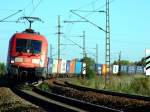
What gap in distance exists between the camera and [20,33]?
103ft

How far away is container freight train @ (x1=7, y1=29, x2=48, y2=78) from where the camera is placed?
30625mm

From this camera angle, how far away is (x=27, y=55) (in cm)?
3078

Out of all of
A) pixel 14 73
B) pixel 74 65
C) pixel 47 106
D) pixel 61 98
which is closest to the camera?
pixel 47 106

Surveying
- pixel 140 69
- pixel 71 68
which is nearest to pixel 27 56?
pixel 71 68

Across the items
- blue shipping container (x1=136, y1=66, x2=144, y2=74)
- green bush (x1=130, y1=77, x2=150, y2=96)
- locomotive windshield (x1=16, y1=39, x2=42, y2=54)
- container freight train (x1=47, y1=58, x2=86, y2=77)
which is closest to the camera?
locomotive windshield (x1=16, y1=39, x2=42, y2=54)

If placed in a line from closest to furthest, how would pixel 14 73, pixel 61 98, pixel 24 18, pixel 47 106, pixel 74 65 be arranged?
pixel 47 106 → pixel 61 98 → pixel 14 73 → pixel 24 18 → pixel 74 65

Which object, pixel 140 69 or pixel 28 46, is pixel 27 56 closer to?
pixel 28 46

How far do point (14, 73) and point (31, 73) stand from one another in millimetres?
1255

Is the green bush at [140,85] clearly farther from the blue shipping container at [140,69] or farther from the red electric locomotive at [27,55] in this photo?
the blue shipping container at [140,69]

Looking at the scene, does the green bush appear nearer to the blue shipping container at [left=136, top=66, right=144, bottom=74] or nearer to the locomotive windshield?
the locomotive windshield

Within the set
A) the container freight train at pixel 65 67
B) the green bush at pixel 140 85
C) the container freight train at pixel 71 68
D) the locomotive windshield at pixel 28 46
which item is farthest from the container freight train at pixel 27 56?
the container freight train at pixel 65 67

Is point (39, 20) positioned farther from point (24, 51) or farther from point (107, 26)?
point (107, 26)

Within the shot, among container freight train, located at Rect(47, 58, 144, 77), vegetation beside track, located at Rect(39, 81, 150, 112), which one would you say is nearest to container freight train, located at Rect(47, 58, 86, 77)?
container freight train, located at Rect(47, 58, 144, 77)

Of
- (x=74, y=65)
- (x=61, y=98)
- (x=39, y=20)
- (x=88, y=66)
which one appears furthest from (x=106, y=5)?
(x=74, y=65)
